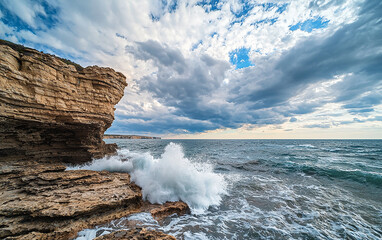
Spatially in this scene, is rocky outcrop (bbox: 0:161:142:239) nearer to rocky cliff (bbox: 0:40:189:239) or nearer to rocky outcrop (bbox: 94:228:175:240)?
rocky cliff (bbox: 0:40:189:239)

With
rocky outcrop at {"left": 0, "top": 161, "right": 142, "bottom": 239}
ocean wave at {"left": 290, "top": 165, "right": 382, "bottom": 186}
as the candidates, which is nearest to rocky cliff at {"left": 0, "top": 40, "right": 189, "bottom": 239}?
rocky outcrop at {"left": 0, "top": 161, "right": 142, "bottom": 239}

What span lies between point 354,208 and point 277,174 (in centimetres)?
555

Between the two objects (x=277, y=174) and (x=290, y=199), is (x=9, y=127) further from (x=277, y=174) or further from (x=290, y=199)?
(x=277, y=174)

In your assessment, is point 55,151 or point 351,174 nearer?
point 55,151

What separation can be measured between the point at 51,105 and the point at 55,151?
3.62 meters

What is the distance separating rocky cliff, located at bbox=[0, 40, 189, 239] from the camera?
4102 millimetres

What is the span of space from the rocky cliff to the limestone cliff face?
0.09ft

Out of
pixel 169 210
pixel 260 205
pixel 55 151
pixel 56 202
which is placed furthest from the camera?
pixel 55 151

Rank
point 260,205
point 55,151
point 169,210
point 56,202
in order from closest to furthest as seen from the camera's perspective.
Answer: point 56,202
point 169,210
point 260,205
point 55,151

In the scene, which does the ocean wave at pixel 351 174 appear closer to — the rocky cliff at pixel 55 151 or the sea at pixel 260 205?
the sea at pixel 260 205

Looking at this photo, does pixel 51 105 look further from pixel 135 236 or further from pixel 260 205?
pixel 260 205

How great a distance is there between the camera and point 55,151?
9391mm

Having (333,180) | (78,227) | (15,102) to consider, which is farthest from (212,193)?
(15,102)

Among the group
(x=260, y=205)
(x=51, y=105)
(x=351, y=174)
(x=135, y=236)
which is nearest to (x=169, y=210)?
(x=135, y=236)
